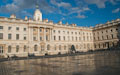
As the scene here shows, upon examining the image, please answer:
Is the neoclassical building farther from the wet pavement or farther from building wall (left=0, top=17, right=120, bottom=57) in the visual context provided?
the wet pavement

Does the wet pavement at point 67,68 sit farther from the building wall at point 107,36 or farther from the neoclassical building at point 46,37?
the building wall at point 107,36

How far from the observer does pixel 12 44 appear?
42.4 metres

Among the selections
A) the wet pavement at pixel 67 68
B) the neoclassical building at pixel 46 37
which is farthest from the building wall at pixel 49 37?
the wet pavement at pixel 67 68

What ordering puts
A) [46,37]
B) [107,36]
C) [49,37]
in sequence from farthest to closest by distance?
1. [107,36]
2. [49,37]
3. [46,37]

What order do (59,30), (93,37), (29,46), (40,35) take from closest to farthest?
(29,46), (40,35), (59,30), (93,37)

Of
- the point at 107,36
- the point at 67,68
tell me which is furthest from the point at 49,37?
the point at 67,68

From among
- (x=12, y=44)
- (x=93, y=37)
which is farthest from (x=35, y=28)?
(x=93, y=37)

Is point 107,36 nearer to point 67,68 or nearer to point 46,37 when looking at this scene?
Answer: point 46,37

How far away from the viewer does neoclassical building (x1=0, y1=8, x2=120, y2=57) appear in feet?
139

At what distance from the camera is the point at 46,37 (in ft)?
166

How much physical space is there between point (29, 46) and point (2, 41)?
1017cm

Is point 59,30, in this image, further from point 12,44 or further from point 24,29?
point 12,44

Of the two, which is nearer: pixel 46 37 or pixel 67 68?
pixel 67 68

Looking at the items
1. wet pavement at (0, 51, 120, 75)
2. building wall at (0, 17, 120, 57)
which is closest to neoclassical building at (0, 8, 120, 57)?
building wall at (0, 17, 120, 57)
